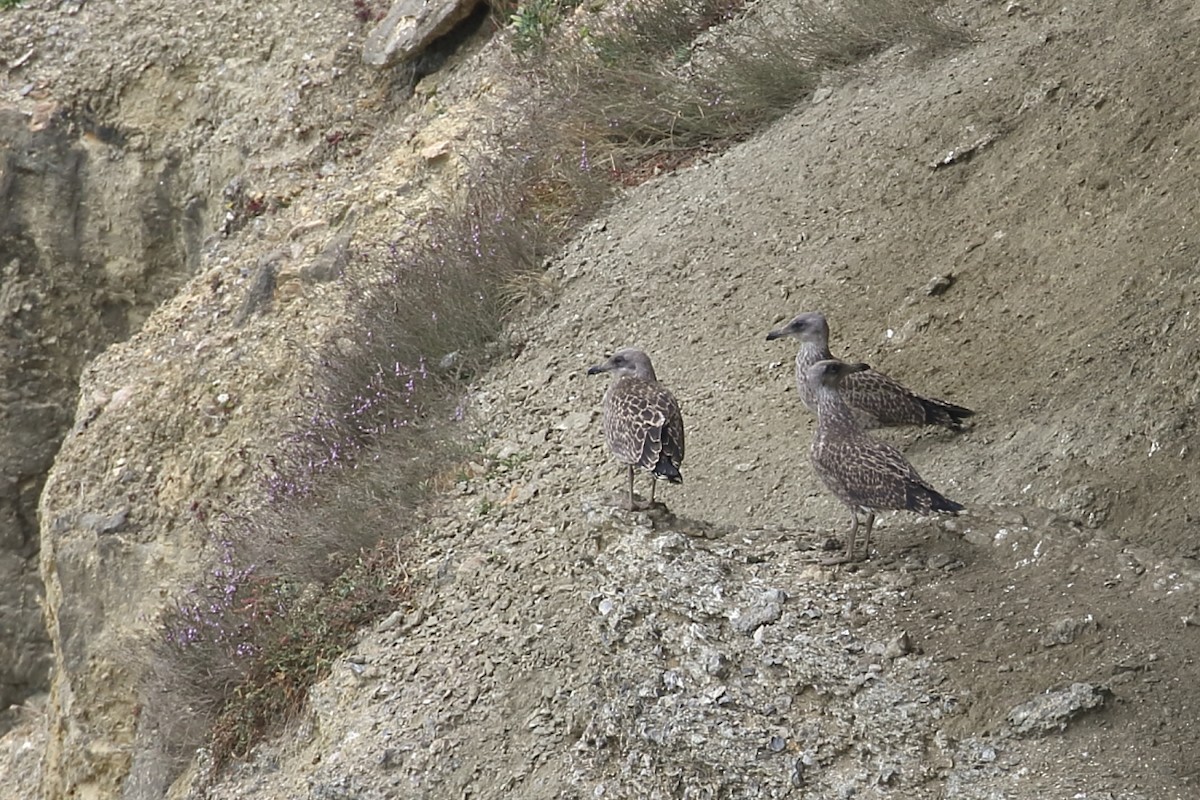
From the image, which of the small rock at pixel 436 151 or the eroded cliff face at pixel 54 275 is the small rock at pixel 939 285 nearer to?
the small rock at pixel 436 151

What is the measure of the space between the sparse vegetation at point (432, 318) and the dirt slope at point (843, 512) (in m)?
0.36

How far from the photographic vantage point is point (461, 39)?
46.8 feet

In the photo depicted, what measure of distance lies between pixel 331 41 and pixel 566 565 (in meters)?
8.66

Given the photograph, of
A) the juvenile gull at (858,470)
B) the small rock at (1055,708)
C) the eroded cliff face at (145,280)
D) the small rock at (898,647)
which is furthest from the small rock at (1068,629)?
the eroded cliff face at (145,280)

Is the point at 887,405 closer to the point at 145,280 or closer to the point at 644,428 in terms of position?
the point at 644,428

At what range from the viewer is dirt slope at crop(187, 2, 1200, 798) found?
18.7ft

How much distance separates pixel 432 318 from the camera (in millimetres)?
10969

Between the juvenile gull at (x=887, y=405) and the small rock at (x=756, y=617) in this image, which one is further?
the juvenile gull at (x=887, y=405)

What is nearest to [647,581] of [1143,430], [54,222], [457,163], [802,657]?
[802,657]

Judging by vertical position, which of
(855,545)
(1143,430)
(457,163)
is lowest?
(1143,430)

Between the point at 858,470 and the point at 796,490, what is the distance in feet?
5.01

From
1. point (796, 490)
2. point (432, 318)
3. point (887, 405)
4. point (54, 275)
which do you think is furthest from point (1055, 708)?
point (54, 275)

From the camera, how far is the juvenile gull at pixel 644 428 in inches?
279

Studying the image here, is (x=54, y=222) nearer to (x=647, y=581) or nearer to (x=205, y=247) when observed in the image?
(x=205, y=247)
